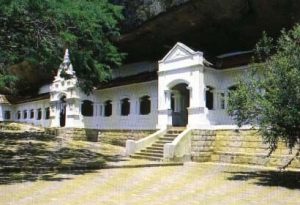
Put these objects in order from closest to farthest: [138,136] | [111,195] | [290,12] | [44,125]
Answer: [111,195], [290,12], [138,136], [44,125]

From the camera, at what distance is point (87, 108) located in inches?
1256

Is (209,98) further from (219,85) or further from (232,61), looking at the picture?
(232,61)

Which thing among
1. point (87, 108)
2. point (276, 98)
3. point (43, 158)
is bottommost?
point (43, 158)

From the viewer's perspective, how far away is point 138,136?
24.4 meters

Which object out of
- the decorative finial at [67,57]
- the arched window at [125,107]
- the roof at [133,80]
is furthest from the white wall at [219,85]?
the arched window at [125,107]

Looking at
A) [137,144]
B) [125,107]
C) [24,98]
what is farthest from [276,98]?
[24,98]

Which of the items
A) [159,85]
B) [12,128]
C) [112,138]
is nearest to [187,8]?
[159,85]

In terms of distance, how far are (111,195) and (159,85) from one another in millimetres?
13188

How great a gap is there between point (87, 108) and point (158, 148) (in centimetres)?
1310

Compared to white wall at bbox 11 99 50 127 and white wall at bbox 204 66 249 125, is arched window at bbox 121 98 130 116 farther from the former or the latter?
white wall at bbox 11 99 50 127

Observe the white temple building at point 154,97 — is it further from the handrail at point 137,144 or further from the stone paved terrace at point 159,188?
the stone paved terrace at point 159,188

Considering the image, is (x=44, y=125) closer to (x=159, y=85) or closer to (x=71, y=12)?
(x=159, y=85)

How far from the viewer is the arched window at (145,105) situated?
85.9 ft

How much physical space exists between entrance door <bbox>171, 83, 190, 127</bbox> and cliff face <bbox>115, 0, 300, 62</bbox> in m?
3.21
